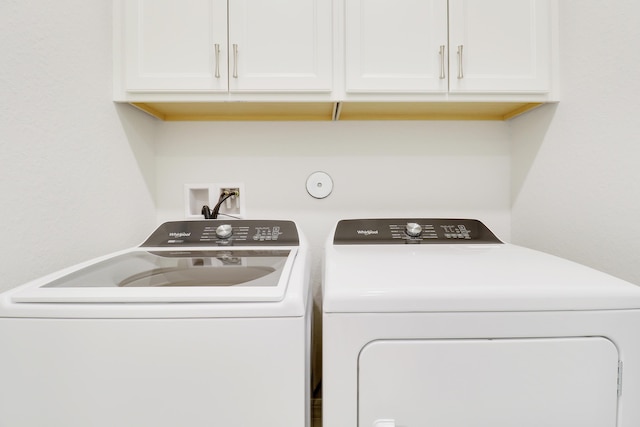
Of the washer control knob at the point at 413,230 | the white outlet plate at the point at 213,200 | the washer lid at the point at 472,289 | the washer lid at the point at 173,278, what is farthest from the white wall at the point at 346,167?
the washer lid at the point at 472,289

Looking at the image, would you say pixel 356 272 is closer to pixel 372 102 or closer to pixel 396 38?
pixel 372 102

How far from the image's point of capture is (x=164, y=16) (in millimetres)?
1146

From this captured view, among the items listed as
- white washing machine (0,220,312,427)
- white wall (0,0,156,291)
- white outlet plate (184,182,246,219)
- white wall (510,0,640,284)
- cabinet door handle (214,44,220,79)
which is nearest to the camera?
white washing machine (0,220,312,427)

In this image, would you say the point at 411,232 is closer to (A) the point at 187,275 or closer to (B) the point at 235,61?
(A) the point at 187,275

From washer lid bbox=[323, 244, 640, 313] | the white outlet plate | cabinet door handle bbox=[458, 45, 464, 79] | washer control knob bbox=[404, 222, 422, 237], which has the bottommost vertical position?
washer lid bbox=[323, 244, 640, 313]

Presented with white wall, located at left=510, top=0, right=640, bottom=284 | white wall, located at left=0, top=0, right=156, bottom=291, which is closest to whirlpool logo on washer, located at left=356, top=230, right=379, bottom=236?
white wall, located at left=510, top=0, right=640, bottom=284

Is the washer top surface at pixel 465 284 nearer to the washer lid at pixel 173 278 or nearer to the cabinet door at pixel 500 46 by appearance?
the washer lid at pixel 173 278

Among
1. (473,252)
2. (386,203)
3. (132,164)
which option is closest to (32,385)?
(132,164)

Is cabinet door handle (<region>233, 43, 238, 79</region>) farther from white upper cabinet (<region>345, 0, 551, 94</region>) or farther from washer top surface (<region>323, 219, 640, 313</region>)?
washer top surface (<region>323, 219, 640, 313</region>)

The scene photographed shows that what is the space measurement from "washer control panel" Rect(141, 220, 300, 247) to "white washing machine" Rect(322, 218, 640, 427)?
558 mm

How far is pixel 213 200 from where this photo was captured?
1519mm

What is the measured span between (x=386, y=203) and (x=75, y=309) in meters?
1.27

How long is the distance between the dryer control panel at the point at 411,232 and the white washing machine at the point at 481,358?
0.53m

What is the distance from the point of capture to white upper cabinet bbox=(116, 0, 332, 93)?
1146mm
